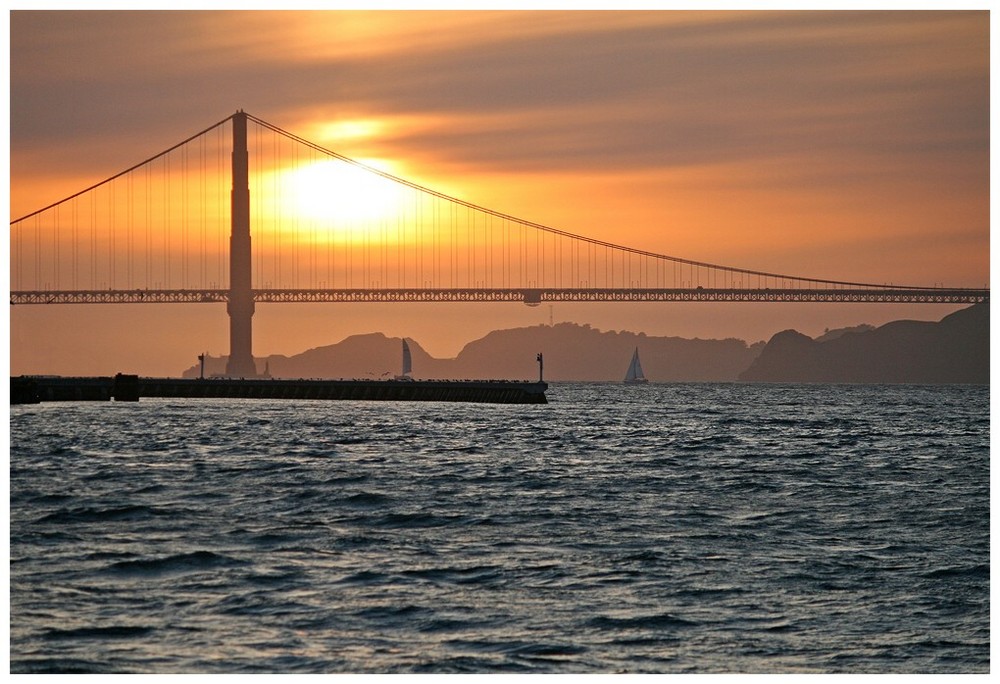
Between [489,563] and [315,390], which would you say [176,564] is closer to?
[489,563]

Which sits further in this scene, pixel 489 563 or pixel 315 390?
pixel 315 390

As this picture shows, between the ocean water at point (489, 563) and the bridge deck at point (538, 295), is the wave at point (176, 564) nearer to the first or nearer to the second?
the ocean water at point (489, 563)

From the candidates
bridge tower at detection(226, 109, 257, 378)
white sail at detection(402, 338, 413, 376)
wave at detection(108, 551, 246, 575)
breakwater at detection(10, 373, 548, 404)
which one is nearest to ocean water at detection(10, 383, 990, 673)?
wave at detection(108, 551, 246, 575)

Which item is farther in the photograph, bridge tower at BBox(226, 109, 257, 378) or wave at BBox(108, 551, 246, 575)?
bridge tower at BBox(226, 109, 257, 378)

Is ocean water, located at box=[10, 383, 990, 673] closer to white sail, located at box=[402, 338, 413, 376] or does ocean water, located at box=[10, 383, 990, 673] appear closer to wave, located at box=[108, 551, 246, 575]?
wave, located at box=[108, 551, 246, 575]

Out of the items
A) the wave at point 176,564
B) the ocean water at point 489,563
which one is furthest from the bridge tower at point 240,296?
the wave at point 176,564

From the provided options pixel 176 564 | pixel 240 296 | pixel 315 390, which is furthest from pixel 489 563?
pixel 240 296

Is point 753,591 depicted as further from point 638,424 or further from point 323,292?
point 323,292

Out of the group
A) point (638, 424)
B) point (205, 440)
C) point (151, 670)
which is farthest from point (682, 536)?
point (638, 424)

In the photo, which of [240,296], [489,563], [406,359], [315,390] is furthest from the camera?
[406,359]
